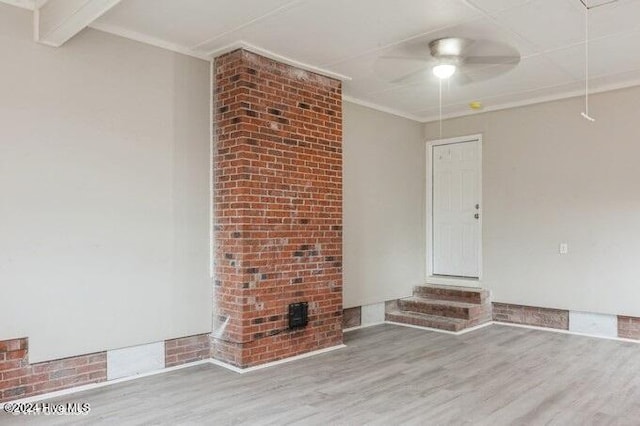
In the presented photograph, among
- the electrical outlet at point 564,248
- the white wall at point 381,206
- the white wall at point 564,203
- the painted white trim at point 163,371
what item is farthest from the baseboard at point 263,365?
the electrical outlet at point 564,248

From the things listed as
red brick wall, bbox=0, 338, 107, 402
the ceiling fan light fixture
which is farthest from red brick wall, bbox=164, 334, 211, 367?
the ceiling fan light fixture

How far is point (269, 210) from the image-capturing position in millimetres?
4246

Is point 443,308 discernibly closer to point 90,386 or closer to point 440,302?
point 440,302

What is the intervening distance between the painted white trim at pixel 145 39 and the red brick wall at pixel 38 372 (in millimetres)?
2314

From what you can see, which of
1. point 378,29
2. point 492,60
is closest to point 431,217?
point 492,60

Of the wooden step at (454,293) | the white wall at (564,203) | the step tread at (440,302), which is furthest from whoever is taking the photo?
the wooden step at (454,293)

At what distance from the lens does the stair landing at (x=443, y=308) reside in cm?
568

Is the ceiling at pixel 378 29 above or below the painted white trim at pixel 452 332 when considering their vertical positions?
above

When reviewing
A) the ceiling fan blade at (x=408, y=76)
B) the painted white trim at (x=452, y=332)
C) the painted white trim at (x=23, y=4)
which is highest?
the painted white trim at (x=23, y=4)

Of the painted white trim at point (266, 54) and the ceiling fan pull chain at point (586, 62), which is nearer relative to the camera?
the ceiling fan pull chain at point (586, 62)

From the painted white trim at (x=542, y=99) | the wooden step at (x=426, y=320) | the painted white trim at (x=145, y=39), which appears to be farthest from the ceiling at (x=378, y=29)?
the wooden step at (x=426, y=320)

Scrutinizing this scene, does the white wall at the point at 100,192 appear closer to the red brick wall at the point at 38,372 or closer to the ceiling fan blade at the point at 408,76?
the red brick wall at the point at 38,372

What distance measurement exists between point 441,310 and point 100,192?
4.14m

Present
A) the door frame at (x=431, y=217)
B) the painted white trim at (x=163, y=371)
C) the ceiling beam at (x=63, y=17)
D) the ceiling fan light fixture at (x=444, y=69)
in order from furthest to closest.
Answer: the door frame at (x=431, y=217) → the ceiling fan light fixture at (x=444, y=69) → the painted white trim at (x=163, y=371) → the ceiling beam at (x=63, y=17)
